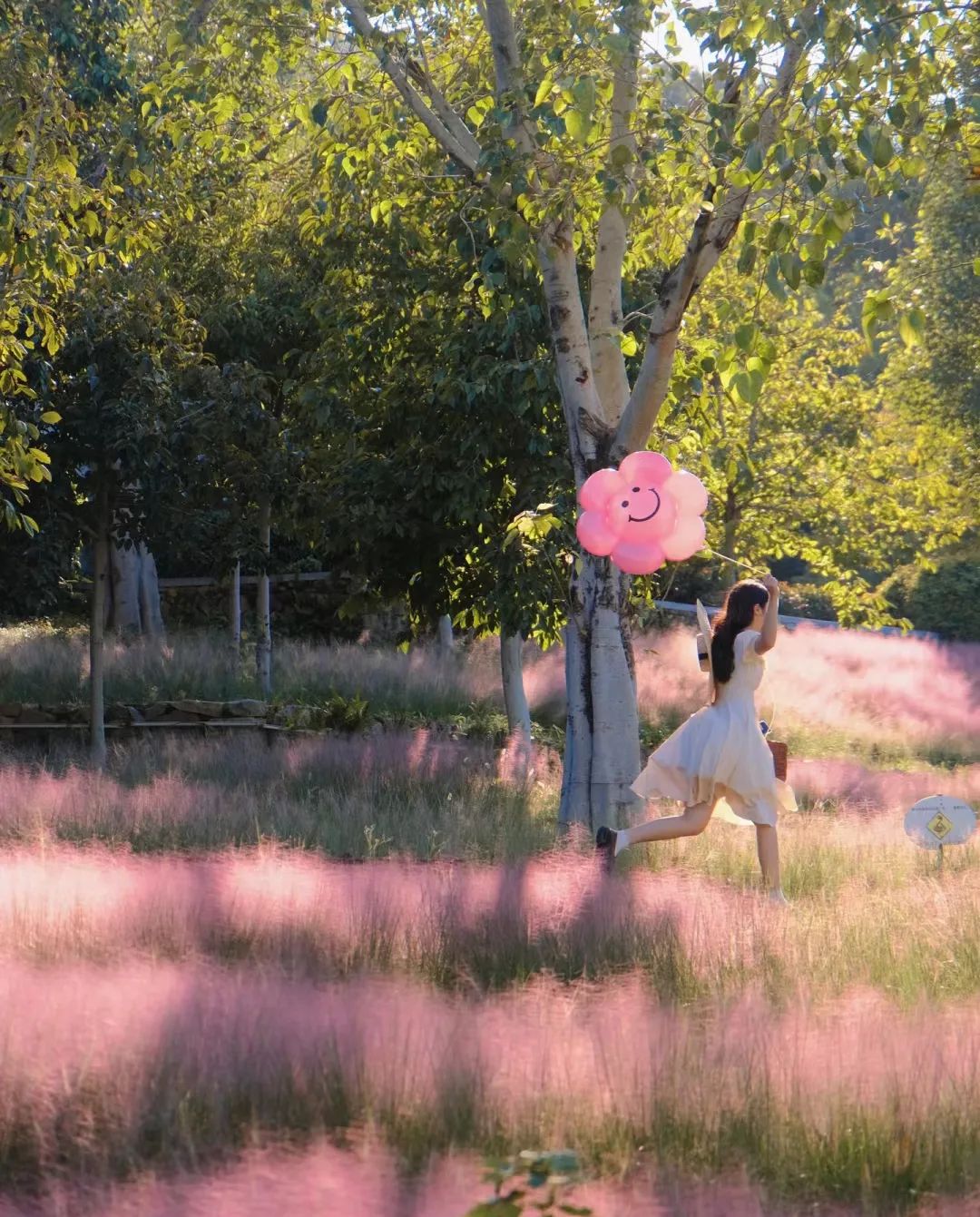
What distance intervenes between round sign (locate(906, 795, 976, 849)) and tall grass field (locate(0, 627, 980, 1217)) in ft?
0.84

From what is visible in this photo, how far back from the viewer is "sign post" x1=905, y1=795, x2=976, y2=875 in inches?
330

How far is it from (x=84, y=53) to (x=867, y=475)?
14.1 metres

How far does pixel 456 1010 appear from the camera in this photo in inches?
195

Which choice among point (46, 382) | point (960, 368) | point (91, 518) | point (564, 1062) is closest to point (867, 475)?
point (960, 368)

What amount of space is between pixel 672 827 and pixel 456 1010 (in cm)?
331

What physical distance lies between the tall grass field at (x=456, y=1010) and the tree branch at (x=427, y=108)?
435cm

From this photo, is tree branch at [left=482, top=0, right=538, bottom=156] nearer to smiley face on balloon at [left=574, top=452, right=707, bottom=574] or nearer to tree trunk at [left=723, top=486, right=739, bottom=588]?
smiley face on balloon at [left=574, top=452, right=707, bottom=574]

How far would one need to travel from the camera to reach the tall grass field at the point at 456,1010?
383 cm

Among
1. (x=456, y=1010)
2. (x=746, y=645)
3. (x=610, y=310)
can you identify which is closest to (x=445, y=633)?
(x=610, y=310)

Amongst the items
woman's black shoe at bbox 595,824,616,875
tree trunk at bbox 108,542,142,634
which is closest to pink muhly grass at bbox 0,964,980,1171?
woman's black shoe at bbox 595,824,616,875

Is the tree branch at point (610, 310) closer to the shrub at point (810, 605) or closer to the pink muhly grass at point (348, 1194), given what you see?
the pink muhly grass at point (348, 1194)

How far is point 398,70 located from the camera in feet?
32.1

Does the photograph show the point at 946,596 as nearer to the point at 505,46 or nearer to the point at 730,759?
the point at 505,46

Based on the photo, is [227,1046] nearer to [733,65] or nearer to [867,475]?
[733,65]
